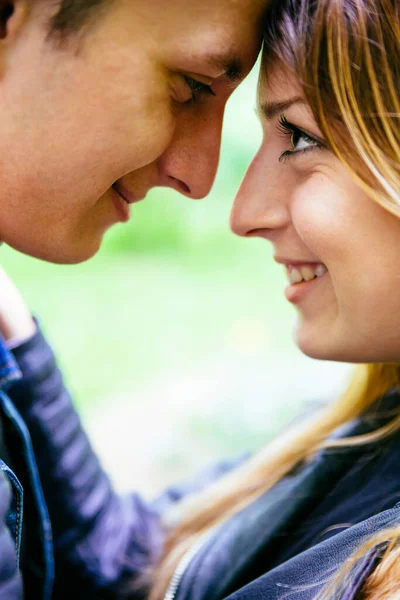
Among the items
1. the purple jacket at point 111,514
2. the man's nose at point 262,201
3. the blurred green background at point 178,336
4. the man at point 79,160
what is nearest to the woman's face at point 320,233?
the man's nose at point 262,201

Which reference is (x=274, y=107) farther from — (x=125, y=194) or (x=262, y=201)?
(x=125, y=194)

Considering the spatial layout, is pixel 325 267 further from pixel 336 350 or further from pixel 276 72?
pixel 276 72

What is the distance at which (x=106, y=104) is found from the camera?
112 cm

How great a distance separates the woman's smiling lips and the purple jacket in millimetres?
298

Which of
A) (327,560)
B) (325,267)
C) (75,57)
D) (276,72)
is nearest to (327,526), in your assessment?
(327,560)

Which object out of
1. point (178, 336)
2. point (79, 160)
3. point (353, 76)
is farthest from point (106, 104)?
point (178, 336)

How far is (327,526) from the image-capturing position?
116 cm

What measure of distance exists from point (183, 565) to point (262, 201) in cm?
61

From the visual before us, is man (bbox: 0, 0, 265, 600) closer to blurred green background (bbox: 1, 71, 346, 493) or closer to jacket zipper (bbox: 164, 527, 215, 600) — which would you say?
jacket zipper (bbox: 164, 527, 215, 600)

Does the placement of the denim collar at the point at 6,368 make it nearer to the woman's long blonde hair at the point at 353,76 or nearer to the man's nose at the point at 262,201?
the man's nose at the point at 262,201

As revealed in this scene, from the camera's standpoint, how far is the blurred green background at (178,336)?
2.54 meters

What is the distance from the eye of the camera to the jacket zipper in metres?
1.22

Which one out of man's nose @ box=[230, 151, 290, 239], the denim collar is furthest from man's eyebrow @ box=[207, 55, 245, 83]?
the denim collar

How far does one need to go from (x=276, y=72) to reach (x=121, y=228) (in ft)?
8.63
